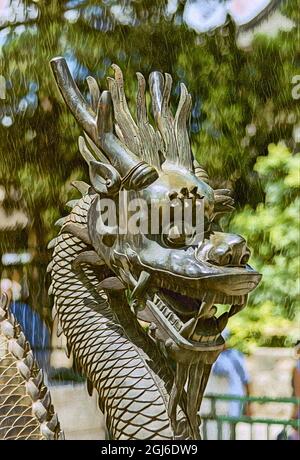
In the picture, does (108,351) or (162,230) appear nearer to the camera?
(162,230)

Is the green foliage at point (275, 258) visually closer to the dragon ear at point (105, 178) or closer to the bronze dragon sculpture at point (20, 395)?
the bronze dragon sculpture at point (20, 395)

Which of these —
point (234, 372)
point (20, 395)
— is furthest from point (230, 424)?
point (20, 395)

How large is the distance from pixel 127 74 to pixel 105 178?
2386mm

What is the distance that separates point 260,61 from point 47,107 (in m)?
1.19

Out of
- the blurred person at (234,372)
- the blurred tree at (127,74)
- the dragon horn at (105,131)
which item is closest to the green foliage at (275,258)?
the blurred person at (234,372)

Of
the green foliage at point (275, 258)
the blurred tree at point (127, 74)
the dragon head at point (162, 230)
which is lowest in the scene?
the green foliage at point (275, 258)

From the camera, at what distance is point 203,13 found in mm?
3508

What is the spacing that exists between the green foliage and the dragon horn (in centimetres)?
223

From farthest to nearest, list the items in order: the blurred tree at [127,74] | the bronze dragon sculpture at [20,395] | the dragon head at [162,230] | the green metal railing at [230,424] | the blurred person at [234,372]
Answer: the blurred tree at [127,74] → the blurred person at [234,372] → the green metal railing at [230,424] → the bronze dragon sculpture at [20,395] → the dragon head at [162,230]

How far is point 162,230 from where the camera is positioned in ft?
2.98

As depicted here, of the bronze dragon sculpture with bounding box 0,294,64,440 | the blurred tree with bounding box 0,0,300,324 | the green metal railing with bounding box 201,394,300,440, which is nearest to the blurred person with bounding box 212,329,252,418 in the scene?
the green metal railing with bounding box 201,394,300,440

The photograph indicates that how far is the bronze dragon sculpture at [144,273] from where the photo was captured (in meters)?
0.88

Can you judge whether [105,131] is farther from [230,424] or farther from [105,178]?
[230,424]

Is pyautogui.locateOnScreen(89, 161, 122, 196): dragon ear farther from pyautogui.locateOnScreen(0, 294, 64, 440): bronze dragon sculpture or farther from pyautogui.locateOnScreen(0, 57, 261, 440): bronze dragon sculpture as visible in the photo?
pyautogui.locateOnScreen(0, 294, 64, 440): bronze dragon sculpture
